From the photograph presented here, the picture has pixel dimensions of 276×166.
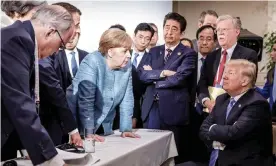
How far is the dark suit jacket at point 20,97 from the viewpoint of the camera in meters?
1.35

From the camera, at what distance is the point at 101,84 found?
2465 mm

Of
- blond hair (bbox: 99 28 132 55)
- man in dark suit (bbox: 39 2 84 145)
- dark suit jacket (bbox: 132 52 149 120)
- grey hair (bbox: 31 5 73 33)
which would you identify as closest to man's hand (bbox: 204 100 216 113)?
dark suit jacket (bbox: 132 52 149 120)

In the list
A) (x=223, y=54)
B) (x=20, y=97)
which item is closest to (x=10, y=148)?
(x=20, y=97)

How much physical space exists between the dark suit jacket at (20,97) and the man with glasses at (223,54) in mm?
1874

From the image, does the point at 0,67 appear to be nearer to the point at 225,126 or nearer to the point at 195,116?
the point at 225,126

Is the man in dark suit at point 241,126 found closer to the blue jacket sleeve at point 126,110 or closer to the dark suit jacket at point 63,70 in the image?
the blue jacket sleeve at point 126,110

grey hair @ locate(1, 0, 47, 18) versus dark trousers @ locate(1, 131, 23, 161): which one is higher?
grey hair @ locate(1, 0, 47, 18)

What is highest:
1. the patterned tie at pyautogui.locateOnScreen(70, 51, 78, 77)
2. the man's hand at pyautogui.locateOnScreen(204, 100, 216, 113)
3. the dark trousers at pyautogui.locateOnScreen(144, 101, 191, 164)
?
the patterned tie at pyautogui.locateOnScreen(70, 51, 78, 77)

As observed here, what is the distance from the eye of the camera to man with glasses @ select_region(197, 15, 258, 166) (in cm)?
312

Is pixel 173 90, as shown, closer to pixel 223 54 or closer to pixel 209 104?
pixel 209 104

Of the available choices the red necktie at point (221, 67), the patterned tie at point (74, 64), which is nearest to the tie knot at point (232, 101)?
the red necktie at point (221, 67)

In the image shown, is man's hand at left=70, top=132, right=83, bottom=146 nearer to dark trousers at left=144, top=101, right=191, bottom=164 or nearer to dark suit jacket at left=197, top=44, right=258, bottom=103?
dark trousers at left=144, top=101, right=191, bottom=164

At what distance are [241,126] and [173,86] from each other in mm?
869

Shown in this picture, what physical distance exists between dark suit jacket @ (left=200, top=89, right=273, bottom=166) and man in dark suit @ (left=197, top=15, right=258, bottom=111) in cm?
62
